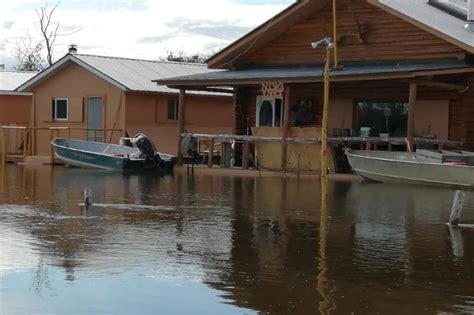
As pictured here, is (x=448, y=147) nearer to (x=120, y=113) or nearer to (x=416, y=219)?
(x=416, y=219)

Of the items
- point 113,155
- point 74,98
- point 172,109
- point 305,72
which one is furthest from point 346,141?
point 74,98

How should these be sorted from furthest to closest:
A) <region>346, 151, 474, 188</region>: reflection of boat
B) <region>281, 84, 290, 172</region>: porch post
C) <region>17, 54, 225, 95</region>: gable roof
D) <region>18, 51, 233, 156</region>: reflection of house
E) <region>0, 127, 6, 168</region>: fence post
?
<region>18, 51, 233, 156</region>: reflection of house → <region>17, 54, 225, 95</region>: gable roof → <region>0, 127, 6, 168</region>: fence post → <region>281, 84, 290, 172</region>: porch post → <region>346, 151, 474, 188</region>: reflection of boat

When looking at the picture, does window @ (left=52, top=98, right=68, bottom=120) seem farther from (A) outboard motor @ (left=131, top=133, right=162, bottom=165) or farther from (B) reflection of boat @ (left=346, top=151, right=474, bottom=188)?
(B) reflection of boat @ (left=346, top=151, right=474, bottom=188)

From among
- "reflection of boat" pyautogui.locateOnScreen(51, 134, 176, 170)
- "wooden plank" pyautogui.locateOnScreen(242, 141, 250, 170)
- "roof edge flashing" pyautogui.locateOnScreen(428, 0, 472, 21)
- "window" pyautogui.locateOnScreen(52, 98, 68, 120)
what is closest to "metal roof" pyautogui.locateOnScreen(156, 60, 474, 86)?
"wooden plank" pyautogui.locateOnScreen(242, 141, 250, 170)

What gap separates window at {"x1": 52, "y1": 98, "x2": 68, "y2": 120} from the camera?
37456 millimetres

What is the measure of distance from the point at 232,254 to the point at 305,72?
16.6 metres

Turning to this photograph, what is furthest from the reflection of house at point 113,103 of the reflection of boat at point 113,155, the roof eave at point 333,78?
the roof eave at point 333,78

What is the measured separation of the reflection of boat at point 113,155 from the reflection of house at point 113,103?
2.62m

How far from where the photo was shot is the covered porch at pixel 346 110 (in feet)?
83.6

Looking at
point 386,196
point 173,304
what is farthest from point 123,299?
point 386,196

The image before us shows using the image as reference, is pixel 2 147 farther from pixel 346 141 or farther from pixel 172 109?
pixel 346 141

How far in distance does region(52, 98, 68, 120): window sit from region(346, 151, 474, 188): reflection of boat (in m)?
16.6

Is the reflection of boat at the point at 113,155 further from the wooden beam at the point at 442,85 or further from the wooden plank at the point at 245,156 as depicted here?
the wooden beam at the point at 442,85

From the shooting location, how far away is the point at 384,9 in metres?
26.9
